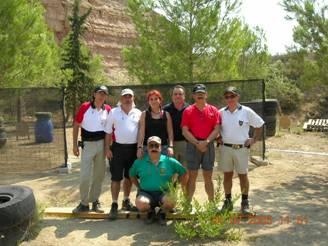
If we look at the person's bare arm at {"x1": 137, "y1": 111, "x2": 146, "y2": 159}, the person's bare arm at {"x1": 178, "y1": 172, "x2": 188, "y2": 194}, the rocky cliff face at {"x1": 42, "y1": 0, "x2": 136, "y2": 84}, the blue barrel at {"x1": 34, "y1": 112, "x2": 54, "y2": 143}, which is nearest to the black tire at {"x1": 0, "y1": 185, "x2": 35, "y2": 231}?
the person's bare arm at {"x1": 137, "y1": 111, "x2": 146, "y2": 159}

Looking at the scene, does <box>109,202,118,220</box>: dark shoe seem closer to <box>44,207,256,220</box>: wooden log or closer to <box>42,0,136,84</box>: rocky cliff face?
<box>44,207,256,220</box>: wooden log

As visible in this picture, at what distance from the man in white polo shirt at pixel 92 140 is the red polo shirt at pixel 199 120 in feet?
3.80

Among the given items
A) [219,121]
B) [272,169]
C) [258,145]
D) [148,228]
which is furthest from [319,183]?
[148,228]

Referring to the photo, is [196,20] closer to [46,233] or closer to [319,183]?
[319,183]

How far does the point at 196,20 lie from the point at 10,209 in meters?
9.41

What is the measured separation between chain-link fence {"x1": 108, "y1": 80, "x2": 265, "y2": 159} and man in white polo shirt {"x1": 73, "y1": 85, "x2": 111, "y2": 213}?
11.6ft

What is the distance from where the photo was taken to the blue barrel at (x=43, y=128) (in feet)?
40.8

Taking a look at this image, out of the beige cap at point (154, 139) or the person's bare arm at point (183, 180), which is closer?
the beige cap at point (154, 139)

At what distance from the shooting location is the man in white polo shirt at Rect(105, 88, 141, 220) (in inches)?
215

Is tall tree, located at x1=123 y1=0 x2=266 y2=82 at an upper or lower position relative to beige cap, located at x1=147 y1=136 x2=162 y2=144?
upper

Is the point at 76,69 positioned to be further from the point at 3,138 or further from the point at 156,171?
the point at 156,171

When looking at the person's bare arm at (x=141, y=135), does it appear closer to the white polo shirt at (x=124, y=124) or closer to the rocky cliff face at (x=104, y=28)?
the white polo shirt at (x=124, y=124)

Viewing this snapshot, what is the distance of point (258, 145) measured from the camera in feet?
34.8

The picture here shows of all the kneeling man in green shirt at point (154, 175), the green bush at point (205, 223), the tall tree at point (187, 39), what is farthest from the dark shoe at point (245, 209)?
the tall tree at point (187, 39)
